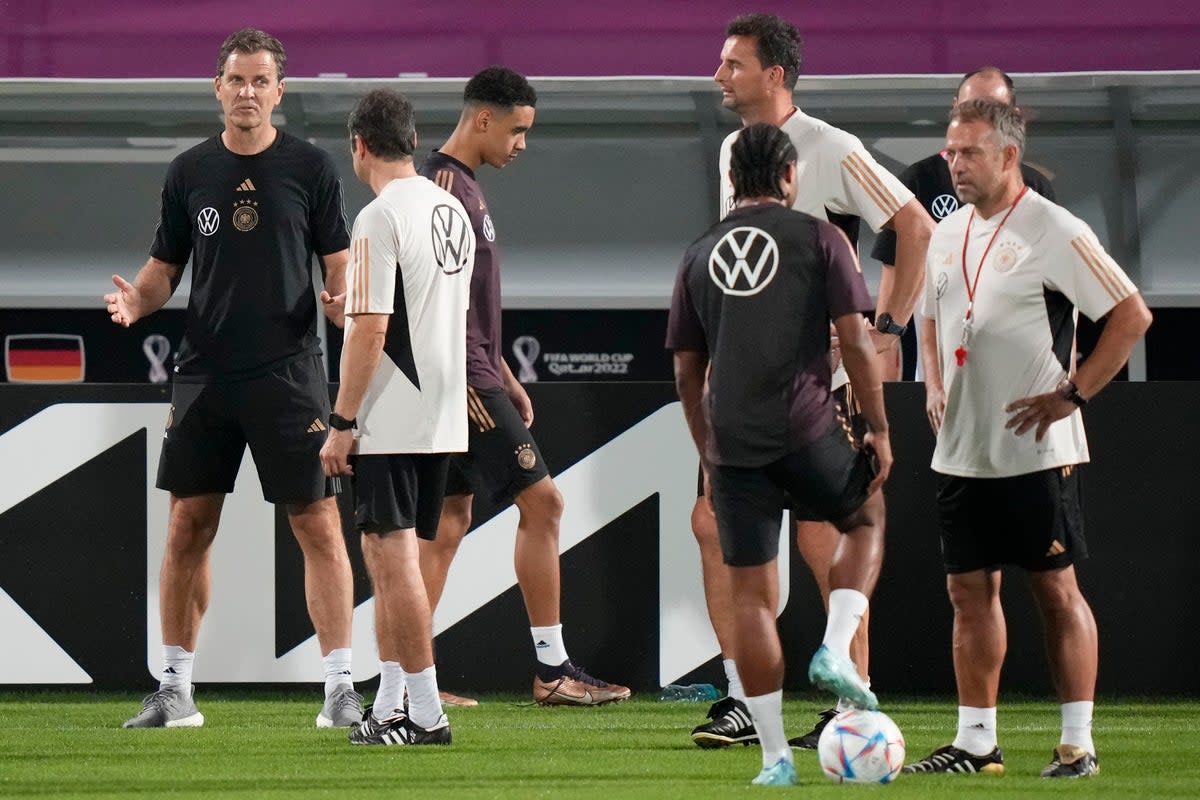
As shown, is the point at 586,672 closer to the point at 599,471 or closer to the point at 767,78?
the point at 599,471

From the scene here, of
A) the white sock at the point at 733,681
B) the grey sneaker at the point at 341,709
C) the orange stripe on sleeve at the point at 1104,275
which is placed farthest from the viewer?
the grey sneaker at the point at 341,709

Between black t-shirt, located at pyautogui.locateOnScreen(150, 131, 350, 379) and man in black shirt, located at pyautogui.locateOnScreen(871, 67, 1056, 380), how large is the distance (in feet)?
6.01

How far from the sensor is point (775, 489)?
4.81 metres

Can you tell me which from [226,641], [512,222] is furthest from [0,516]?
[512,222]

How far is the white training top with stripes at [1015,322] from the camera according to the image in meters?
4.96

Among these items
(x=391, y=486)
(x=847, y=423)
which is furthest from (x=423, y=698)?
(x=847, y=423)

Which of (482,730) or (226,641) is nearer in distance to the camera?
(482,730)

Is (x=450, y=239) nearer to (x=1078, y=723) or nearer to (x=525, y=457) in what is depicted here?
(x=525, y=457)

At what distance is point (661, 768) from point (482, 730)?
1005 mm

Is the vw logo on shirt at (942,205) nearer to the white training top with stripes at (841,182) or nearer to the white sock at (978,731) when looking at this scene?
the white training top with stripes at (841,182)

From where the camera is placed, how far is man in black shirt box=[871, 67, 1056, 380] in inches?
241

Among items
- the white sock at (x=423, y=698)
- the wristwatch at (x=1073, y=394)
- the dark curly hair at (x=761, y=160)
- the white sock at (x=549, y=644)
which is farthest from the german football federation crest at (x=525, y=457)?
the wristwatch at (x=1073, y=394)

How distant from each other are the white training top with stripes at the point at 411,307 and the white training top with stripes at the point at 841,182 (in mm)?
859

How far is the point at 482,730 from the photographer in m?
5.94
